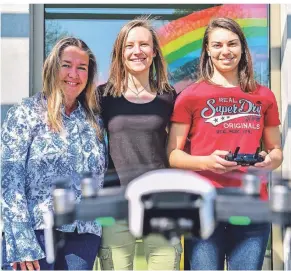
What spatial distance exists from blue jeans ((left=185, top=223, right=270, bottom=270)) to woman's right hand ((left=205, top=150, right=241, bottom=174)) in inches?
8.3

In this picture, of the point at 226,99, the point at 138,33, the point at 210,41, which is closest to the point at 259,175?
the point at 226,99

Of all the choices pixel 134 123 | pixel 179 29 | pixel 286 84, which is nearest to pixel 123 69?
pixel 134 123

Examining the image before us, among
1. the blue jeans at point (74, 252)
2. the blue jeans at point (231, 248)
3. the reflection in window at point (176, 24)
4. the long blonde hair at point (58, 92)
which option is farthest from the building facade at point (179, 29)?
the blue jeans at point (74, 252)

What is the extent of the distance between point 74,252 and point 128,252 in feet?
0.67

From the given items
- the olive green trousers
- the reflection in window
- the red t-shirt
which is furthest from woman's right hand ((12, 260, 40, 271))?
the reflection in window

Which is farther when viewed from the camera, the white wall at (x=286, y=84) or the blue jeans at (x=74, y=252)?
the white wall at (x=286, y=84)

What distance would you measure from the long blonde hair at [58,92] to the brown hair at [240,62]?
17.7 inches

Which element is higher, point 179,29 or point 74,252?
point 179,29

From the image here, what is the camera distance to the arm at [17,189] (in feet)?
7.95

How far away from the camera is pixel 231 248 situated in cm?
253

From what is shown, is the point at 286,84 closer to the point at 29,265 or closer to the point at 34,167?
the point at 34,167

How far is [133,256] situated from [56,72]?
76 cm

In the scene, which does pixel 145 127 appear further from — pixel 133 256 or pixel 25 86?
pixel 25 86

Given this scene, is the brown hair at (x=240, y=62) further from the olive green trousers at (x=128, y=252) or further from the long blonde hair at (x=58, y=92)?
the olive green trousers at (x=128, y=252)
